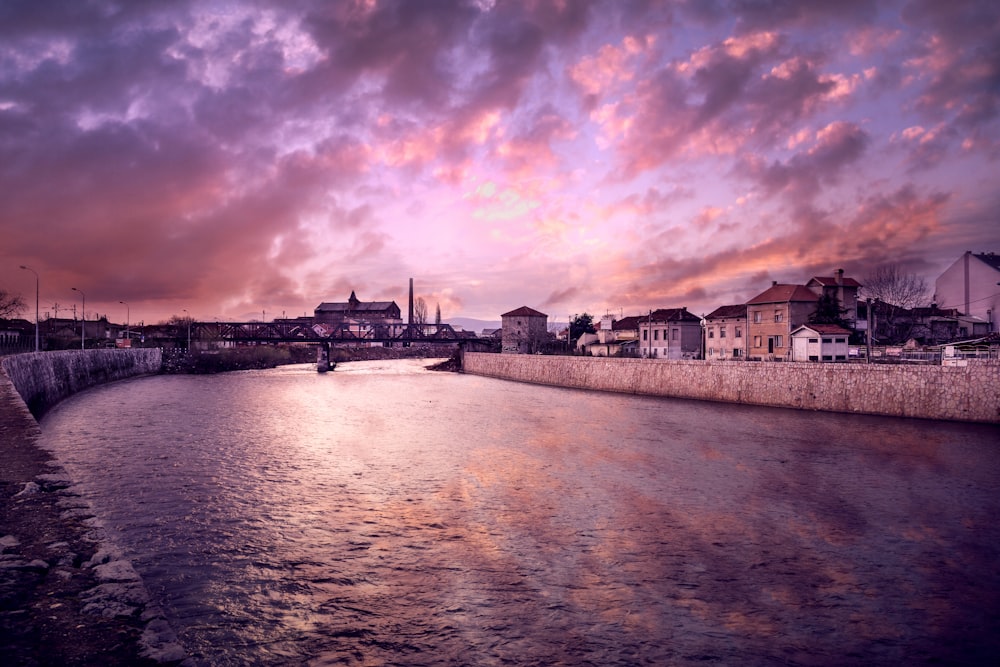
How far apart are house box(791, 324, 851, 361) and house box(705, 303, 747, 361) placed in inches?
398

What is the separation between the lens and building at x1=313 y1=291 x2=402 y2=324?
7352 inches

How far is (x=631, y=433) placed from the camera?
2927 cm

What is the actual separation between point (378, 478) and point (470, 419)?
54.9 ft

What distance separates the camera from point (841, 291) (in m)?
61.9

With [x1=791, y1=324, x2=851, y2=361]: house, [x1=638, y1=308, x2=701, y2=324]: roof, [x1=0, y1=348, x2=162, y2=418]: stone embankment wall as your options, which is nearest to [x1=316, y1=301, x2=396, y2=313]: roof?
[x1=0, y1=348, x2=162, y2=418]: stone embankment wall

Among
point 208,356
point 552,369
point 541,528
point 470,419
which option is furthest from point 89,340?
point 541,528

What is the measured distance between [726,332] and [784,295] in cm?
915

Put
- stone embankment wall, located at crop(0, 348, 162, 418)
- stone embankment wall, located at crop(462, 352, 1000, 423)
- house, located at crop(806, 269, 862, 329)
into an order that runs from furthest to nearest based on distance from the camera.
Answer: house, located at crop(806, 269, 862, 329)
stone embankment wall, located at crop(0, 348, 162, 418)
stone embankment wall, located at crop(462, 352, 1000, 423)

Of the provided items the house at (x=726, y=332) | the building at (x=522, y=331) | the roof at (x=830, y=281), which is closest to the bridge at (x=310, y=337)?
the building at (x=522, y=331)

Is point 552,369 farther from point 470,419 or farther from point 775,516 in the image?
point 775,516

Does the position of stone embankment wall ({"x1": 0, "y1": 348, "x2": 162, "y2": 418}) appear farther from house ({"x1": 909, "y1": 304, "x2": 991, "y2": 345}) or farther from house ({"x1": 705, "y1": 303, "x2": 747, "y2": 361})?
house ({"x1": 909, "y1": 304, "x2": 991, "y2": 345})

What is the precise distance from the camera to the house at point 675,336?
7577 centimetres

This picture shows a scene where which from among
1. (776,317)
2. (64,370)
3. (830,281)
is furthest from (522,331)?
(64,370)

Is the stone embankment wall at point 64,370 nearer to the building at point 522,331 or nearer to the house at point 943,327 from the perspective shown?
the building at point 522,331
